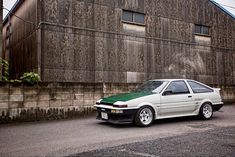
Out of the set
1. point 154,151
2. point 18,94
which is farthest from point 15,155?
point 18,94

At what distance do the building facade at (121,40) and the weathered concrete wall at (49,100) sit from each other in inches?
90.9

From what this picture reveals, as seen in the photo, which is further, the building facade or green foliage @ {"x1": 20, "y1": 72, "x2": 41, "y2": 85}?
the building facade

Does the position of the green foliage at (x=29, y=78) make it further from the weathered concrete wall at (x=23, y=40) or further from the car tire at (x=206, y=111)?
the car tire at (x=206, y=111)

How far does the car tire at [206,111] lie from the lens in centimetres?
919

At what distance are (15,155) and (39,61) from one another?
300 inches

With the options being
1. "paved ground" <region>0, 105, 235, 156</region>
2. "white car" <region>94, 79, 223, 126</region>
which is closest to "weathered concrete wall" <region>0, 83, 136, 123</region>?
"paved ground" <region>0, 105, 235, 156</region>

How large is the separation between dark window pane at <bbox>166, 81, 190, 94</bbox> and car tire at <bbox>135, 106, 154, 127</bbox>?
1.05m

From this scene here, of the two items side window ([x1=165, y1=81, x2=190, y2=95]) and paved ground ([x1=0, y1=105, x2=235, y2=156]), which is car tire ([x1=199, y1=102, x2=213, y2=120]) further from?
side window ([x1=165, y1=81, x2=190, y2=95])

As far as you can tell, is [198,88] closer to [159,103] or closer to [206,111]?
[206,111]

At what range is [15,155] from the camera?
4.92 m

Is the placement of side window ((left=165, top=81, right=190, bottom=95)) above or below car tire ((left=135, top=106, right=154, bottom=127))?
above

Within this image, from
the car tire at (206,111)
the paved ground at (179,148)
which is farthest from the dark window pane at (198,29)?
the paved ground at (179,148)

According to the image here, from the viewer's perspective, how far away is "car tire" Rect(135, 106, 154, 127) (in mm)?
7730

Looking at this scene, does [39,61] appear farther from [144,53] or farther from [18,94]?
[144,53]
